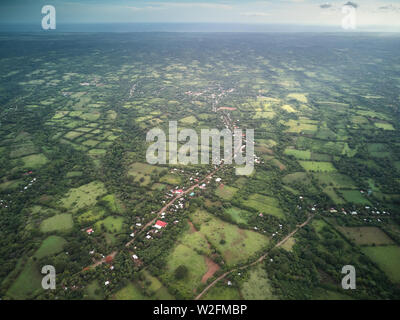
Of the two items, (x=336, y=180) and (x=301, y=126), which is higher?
(x=301, y=126)

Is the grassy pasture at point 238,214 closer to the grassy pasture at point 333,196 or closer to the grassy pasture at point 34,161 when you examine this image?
the grassy pasture at point 333,196

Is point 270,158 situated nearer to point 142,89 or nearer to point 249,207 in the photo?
point 249,207

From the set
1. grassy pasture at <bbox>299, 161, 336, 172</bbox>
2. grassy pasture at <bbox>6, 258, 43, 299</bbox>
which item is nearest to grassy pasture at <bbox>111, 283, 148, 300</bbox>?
grassy pasture at <bbox>6, 258, 43, 299</bbox>

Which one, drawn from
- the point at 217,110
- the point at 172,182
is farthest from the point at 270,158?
the point at 217,110

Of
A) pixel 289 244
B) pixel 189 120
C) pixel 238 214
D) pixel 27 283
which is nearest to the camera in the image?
pixel 27 283

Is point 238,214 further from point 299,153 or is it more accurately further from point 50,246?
point 50,246

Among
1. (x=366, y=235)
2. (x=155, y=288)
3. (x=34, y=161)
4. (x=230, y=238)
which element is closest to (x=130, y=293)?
(x=155, y=288)

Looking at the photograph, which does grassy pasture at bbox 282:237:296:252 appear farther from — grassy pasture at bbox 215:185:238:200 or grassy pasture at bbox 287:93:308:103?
grassy pasture at bbox 287:93:308:103
